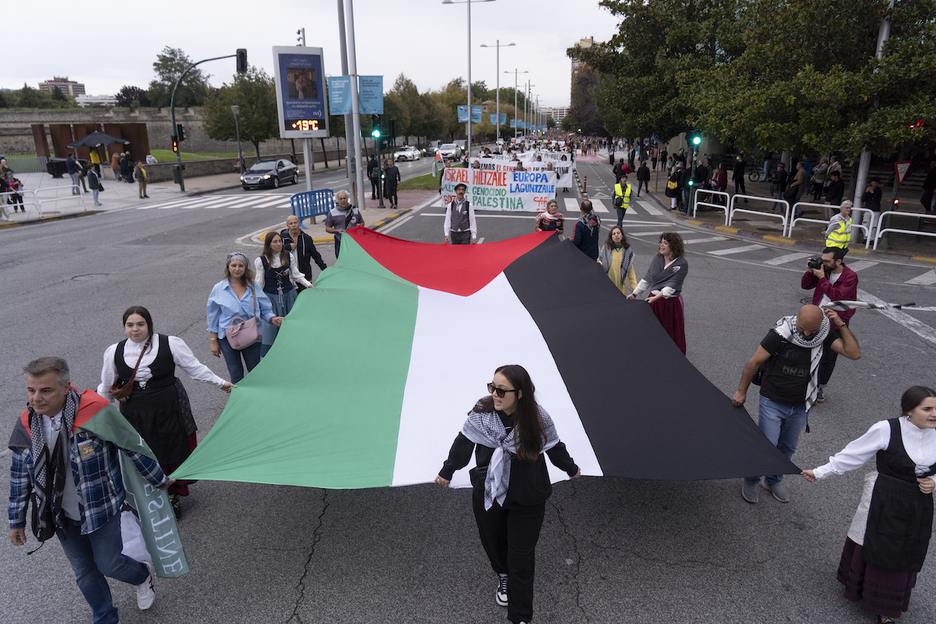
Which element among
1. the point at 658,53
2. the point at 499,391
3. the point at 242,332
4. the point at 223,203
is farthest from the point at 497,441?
the point at 223,203

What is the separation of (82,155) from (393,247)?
47.9 meters

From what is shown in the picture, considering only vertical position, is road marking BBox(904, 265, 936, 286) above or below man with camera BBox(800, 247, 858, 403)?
below

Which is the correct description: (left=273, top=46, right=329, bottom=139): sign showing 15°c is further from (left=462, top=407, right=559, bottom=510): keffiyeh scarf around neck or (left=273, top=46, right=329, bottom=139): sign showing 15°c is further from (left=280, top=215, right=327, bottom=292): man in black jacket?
(left=462, top=407, right=559, bottom=510): keffiyeh scarf around neck

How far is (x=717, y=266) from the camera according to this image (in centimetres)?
1407

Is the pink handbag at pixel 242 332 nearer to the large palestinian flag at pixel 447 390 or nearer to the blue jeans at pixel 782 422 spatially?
the large palestinian flag at pixel 447 390

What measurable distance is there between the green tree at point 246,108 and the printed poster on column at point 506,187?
88.1ft

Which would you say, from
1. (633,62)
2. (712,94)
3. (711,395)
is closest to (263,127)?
(633,62)

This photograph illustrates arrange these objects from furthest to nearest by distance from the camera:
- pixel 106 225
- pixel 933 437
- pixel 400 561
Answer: pixel 106 225, pixel 400 561, pixel 933 437

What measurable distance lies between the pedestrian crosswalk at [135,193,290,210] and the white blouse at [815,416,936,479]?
2419cm

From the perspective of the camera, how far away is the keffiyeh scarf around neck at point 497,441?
3.37 meters

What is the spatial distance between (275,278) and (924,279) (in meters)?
13.5

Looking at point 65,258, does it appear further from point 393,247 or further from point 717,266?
point 717,266

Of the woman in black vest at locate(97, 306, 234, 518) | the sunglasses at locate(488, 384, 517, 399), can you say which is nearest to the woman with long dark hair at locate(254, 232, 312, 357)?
the woman in black vest at locate(97, 306, 234, 518)

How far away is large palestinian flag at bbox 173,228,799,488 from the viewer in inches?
162
